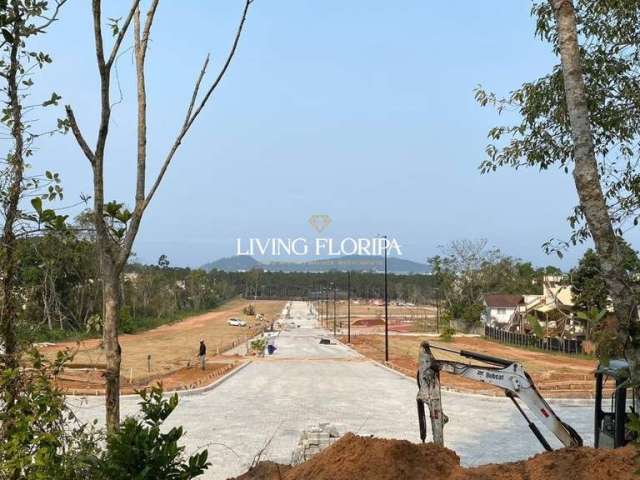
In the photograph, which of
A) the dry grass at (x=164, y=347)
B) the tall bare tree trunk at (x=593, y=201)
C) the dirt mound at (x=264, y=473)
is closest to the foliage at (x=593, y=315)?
the tall bare tree trunk at (x=593, y=201)

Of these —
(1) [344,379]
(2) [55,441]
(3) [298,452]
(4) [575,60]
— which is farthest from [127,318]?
(1) [344,379]

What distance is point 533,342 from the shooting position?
56.7 meters

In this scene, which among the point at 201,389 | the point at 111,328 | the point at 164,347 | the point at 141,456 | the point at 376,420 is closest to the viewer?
the point at 111,328

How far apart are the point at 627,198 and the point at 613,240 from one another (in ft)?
11.6

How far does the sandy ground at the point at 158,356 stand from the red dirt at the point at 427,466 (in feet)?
11.0

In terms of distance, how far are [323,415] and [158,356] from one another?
93.5 feet

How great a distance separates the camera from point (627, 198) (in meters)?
7.39

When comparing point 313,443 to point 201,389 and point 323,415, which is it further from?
point 201,389

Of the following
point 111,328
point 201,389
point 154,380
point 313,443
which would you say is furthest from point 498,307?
point 111,328

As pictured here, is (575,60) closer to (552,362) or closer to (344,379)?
(344,379)

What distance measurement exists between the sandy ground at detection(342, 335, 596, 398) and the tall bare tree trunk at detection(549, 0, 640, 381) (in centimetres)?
1806

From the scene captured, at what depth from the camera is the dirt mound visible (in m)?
8.26

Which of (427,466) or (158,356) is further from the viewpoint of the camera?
(158,356)

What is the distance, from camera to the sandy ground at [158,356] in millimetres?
25456
